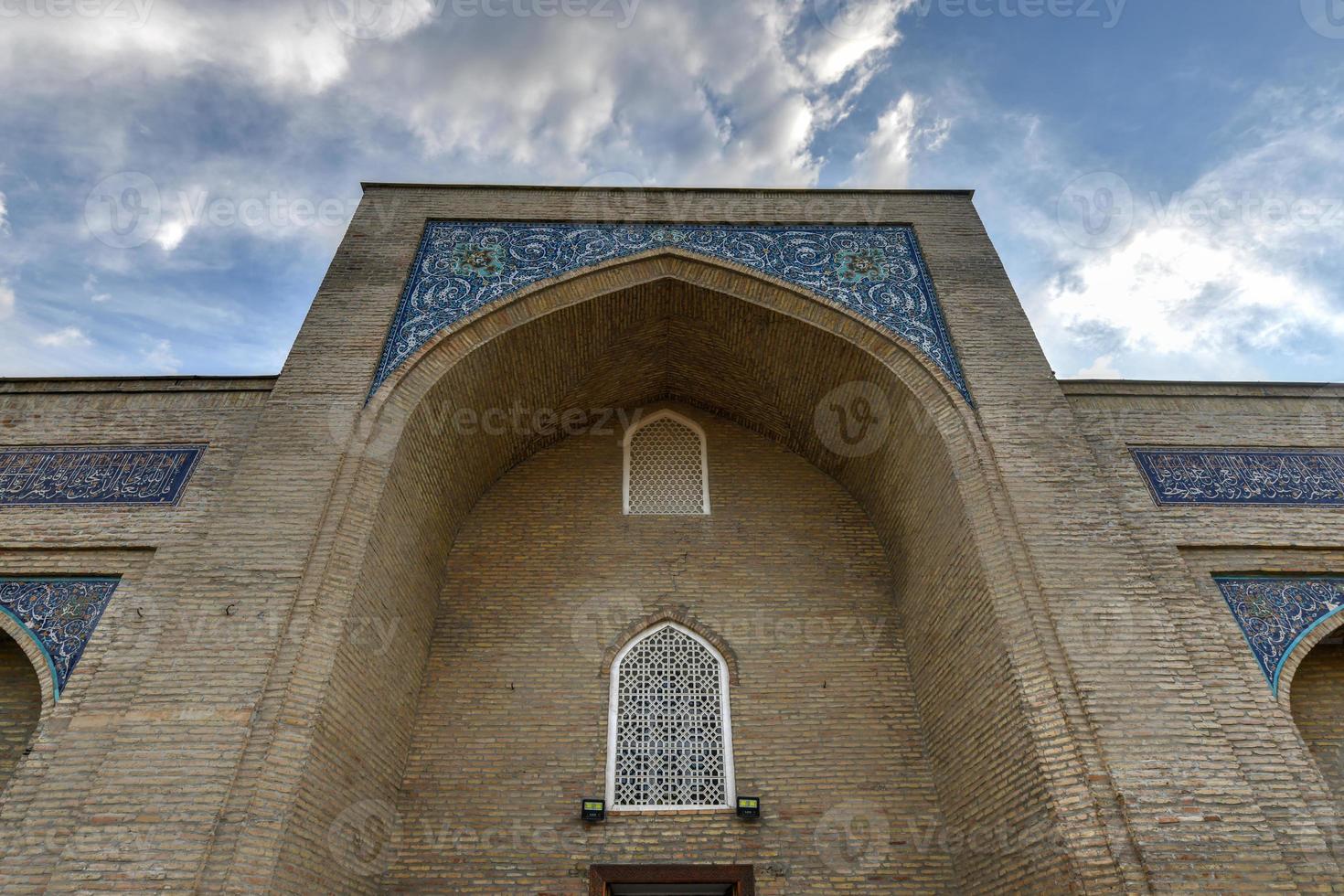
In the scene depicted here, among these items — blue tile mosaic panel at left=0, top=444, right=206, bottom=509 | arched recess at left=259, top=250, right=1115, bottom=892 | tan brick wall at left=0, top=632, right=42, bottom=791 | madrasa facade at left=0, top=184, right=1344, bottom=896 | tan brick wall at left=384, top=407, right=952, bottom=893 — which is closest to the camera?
madrasa facade at left=0, top=184, right=1344, bottom=896

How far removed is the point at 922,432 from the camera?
561cm

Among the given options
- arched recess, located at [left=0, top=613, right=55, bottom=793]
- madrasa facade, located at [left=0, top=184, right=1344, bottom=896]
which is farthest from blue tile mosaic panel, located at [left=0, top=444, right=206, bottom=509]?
arched recess, located at [left=0, top=613, right=55, bottom=793]

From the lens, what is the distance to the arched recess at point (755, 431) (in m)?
4.32

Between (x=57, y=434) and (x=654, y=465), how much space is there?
432 cm

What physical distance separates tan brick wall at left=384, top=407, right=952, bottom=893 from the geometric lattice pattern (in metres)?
0.13

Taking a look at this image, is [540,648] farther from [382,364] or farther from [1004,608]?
[1004,608]

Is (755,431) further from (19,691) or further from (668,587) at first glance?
(19,691)

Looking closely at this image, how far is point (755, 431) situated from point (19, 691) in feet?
17.7

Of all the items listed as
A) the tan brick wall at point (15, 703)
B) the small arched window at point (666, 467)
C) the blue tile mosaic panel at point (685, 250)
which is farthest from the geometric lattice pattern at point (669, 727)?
the tan brick wall at point (15, 703)

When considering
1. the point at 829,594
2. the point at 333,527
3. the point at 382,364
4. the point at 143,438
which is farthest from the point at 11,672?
the point at 829,594

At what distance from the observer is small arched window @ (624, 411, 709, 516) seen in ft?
21.7

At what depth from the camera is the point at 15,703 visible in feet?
15.5

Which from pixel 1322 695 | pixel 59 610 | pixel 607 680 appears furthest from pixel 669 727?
pixel 1322 695

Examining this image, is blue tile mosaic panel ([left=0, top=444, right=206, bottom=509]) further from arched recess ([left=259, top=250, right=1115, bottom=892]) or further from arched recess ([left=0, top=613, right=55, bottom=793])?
arched recess ([left=259, top=250, right=1115, bottom=892])
